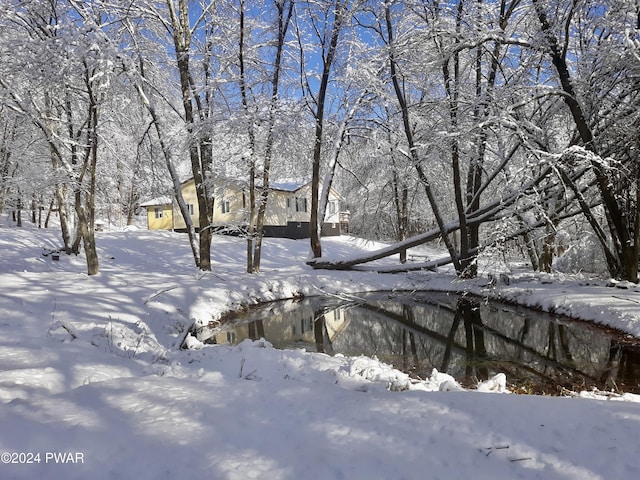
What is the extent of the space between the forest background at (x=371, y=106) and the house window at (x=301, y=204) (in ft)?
47.6

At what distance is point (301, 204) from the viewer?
108 feet

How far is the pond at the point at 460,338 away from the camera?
6.32 m

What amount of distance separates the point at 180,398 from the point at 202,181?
31.8 ft

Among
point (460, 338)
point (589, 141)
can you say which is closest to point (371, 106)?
point (589, 141)

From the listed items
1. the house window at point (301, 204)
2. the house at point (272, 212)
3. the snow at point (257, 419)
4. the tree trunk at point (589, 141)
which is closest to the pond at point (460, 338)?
the snow at point (257, 419)

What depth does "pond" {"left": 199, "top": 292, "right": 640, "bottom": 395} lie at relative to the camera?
632 centimetres

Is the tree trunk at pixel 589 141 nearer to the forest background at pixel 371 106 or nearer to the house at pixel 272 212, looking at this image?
the forest background at pixel 371 106

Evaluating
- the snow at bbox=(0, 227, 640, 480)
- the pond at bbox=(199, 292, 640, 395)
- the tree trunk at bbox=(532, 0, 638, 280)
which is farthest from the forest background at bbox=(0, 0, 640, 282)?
the snow at bbox=(0, 227, 640, 480)

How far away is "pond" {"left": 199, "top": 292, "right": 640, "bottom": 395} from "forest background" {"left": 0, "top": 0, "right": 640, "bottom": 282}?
6.64 feet

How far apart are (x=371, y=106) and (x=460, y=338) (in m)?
11.5

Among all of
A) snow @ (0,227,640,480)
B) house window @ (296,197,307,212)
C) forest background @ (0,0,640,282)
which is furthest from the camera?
house window @ (296,197,307,212)

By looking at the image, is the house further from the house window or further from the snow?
the snow

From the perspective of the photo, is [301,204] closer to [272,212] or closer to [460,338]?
[272,212]

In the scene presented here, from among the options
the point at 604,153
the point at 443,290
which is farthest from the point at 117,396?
the point at 443,290
